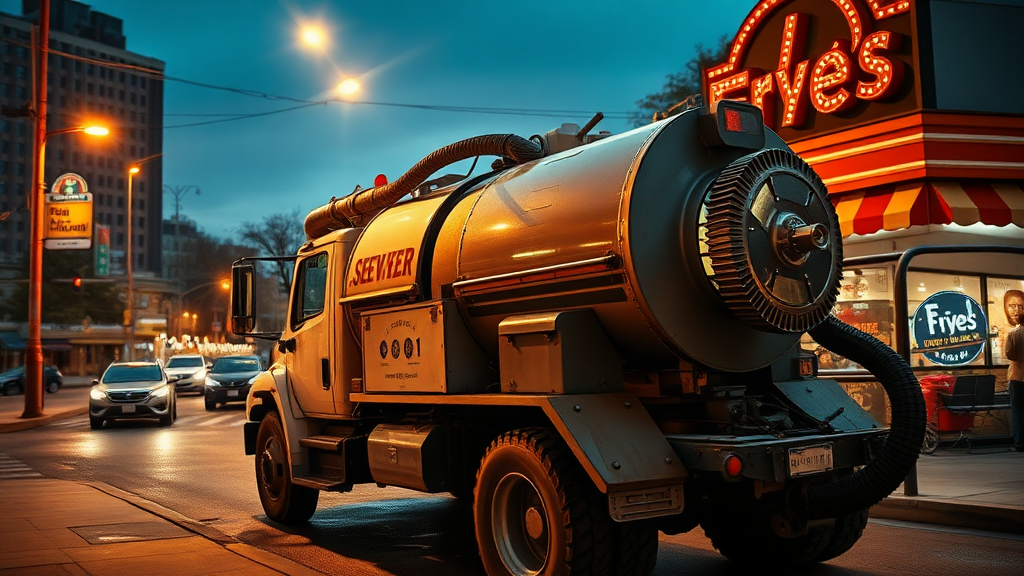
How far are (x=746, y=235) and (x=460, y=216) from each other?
7.70 feet

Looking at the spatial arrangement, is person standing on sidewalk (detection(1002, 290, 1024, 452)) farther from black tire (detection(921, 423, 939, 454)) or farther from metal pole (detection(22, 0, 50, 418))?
metal pole (detection(22, 0, 50, 418))

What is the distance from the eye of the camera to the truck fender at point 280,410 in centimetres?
897

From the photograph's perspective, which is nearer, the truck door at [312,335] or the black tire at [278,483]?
the truck door at [312,335]

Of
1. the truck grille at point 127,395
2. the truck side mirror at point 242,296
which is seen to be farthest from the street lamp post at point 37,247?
the truck side mirror at point 242,296

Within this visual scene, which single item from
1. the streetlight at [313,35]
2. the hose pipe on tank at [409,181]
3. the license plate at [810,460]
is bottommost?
the license plate at [810,460]

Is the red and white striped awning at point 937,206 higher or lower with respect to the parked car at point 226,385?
higher

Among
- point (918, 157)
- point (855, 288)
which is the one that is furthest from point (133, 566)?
point (918, 157)

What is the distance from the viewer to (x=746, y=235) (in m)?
5.77

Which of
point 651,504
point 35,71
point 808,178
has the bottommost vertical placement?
point 651,504

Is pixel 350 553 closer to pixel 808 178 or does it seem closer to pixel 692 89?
pixel 808 178

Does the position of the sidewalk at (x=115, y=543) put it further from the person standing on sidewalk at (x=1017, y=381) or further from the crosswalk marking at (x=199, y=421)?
A: the crosswalk marking at (x=199, y=421)

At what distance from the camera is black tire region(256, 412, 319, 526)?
356 inches

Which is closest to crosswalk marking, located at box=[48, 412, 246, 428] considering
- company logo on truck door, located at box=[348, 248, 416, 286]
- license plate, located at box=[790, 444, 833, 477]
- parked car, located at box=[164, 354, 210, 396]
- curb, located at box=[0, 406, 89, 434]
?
curb, located at box=[0, 406, 89, 434]

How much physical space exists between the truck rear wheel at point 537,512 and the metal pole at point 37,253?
68.7 feet
